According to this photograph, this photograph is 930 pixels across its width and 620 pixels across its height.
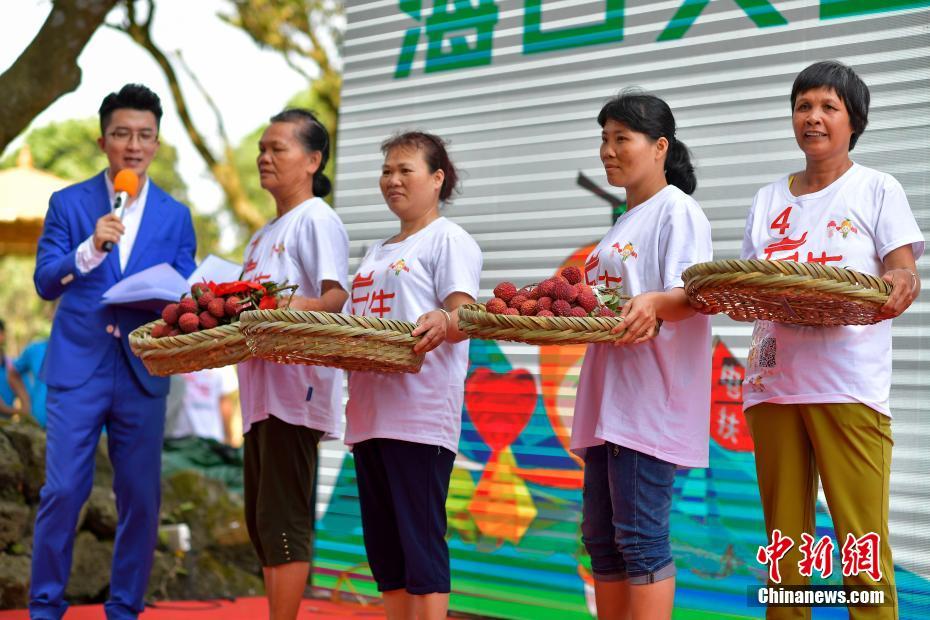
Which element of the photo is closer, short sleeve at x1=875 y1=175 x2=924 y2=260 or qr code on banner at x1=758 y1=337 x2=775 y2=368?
short sleeve at x1=875 y1=175 x2=924 y2=260

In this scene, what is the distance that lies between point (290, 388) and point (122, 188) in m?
0.99

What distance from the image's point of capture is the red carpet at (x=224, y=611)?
448 centimetres

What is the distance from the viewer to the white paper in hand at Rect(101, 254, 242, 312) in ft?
11.8

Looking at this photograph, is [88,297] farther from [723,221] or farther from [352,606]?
[723,221]

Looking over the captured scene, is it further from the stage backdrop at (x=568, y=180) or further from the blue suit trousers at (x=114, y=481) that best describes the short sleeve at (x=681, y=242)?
the blue suit trousers at (x=114, y=481)

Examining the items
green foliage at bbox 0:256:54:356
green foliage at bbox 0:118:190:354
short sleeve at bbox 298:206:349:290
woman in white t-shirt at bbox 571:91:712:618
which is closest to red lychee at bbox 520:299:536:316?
woman in white t-shirt at bbox 571:91:712:618

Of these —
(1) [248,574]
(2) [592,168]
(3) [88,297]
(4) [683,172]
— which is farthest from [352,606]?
(4) [683,172]

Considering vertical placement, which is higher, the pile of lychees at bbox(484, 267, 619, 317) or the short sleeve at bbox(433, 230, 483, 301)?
the short sleeve at bbox(433, 230, 483, 301)

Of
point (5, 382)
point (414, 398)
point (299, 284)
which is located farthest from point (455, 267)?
point (5, 382)

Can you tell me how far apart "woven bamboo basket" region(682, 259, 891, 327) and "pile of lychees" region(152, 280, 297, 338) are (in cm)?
123

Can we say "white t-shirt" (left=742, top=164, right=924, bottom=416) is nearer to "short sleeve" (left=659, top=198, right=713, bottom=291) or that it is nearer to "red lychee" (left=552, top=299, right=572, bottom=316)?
"short sleeve" (left=659, top=198, right=713, bottom=291)

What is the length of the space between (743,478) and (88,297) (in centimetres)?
243

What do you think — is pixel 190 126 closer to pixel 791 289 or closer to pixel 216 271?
pixel 216 271

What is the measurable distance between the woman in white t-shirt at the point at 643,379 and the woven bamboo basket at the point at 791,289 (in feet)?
0.48
